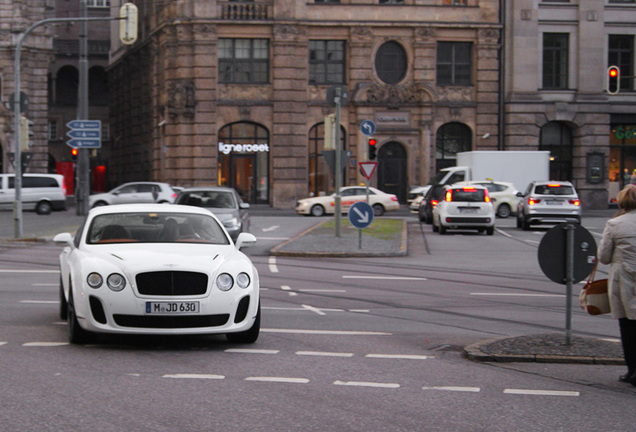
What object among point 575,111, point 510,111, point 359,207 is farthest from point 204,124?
point 359,207

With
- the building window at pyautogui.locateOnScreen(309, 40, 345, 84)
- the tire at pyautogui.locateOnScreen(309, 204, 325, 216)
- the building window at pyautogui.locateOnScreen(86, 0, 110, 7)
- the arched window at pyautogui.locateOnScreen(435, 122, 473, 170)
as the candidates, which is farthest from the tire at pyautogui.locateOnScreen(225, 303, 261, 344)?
the building window at pyautogui.locateOnScreen(86, 0, 110, 7)

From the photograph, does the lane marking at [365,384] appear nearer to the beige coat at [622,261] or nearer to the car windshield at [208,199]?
the beige coat at [622,261]

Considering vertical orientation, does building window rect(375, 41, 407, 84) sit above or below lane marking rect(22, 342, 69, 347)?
above

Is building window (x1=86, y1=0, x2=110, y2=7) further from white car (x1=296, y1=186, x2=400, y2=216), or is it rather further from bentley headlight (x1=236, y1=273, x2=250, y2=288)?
bentley headlight (x1=236, y1=273, x2=250, y2=288)

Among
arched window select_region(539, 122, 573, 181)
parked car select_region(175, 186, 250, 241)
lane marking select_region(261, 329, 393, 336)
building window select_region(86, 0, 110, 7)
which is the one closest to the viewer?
lane marking select_region(261, 329, 393, 336)

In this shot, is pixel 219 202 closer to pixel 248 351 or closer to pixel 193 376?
pixel 248 351

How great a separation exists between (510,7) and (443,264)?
32747 millimetres

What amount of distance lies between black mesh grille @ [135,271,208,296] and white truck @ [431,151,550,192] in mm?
35677

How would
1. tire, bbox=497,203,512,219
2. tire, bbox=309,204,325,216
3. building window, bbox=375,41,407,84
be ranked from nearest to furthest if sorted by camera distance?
tire, bbox=497,203,512,219
tire, bbox=309,204,325,216
building window, bbox=375,41,407,84

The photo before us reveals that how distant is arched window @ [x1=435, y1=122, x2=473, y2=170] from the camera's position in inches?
2044

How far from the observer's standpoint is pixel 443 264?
21.1 metres

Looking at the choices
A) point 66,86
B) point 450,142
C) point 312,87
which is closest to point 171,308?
point 312,87

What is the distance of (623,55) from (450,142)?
9.75 metres

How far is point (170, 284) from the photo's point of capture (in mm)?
9352
